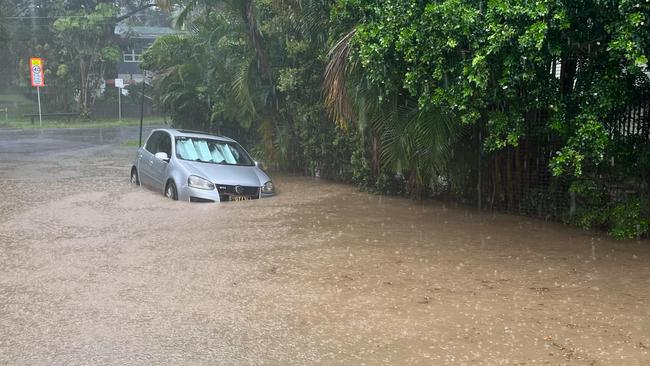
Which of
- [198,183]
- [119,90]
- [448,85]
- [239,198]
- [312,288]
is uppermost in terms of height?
[119,90]

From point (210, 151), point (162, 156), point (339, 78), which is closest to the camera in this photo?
point (339, 78)

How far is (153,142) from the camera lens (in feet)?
46.8

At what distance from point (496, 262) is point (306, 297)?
265 centimetres

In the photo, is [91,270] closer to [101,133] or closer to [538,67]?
[538,67]

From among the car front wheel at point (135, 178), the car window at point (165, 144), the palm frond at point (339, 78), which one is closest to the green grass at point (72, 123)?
the car front wheel at point (135, 178)

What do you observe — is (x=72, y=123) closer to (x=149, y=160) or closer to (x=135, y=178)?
(x=135, y=178)

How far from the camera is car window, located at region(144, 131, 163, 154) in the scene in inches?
552

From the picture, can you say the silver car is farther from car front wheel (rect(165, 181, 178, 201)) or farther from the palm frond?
the palm frond

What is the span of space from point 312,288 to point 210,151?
22.7ft

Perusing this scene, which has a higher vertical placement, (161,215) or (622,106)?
(622,106)

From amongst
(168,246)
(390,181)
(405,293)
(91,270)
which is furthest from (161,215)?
(405,293)

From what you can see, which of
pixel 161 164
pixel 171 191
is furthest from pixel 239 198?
pixel 161 164

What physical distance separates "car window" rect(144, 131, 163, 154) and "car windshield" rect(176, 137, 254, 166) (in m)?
0.86

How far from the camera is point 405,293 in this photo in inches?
266
